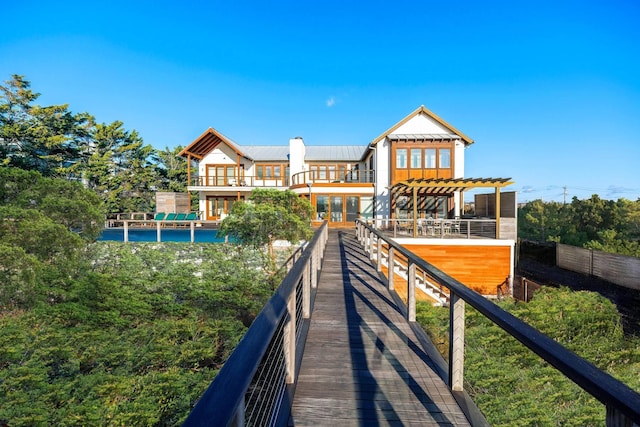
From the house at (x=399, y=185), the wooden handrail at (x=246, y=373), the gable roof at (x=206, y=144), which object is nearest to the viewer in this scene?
the wooden handrail at (x=246, y=373)

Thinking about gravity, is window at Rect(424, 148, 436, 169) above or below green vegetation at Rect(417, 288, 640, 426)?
above

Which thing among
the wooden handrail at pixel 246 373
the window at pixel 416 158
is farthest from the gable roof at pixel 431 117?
the wooden handrail at pixel 246 373

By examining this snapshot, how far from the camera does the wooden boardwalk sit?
233 cm

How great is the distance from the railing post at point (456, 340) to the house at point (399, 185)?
11.1 meters

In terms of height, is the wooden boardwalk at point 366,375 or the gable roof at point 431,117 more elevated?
the gable roof at point 431,117

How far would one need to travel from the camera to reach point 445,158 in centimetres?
1859

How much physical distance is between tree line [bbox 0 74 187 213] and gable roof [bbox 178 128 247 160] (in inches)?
279

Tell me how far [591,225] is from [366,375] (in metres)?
30.0

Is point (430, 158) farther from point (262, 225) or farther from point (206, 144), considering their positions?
point (206, 144)

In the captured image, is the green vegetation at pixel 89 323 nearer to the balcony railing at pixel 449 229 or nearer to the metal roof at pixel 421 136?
the balcony railing at pixel 449 229

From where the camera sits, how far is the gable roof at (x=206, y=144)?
24.6 metres

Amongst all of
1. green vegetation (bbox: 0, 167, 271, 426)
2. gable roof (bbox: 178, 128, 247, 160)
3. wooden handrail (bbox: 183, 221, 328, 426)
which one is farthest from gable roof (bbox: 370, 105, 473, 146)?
wooden handrail (bbox: 183, 221, 328, 426)

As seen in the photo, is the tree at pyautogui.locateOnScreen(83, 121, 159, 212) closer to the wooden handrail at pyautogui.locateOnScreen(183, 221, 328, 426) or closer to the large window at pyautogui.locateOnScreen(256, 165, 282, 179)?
the large window at pyautogui.locateOnScreen(256, 165, 282, 179)

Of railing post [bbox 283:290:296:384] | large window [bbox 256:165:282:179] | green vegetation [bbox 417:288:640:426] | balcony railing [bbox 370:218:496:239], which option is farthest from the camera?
large window [bbox 256:165:282:179]
